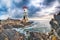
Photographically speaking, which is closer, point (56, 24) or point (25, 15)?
point (56, 24)

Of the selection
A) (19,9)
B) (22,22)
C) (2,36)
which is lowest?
(2,36)

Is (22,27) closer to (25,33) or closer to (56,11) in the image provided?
(25,33)

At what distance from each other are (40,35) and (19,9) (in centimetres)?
145

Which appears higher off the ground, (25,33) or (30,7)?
(30,7)

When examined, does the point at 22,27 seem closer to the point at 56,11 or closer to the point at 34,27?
the point at 34,27

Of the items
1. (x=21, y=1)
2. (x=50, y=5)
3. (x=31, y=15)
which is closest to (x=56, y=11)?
(x=50, y=5)

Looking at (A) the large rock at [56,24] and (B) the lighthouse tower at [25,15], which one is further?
(B) the lighthouse tower at [25,15]

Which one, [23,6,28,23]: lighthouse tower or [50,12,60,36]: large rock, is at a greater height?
[23,6,28,23]: lighthouse tower

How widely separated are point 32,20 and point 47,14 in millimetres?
697

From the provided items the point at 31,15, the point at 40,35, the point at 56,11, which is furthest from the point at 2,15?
the point at 56,11

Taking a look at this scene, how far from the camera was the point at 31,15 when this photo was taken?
7.84 m

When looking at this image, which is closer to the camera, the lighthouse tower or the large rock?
the large rock

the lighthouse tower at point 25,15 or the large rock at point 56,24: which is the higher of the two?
the lighthouse tower at point 25,15

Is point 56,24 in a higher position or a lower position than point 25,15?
lower
